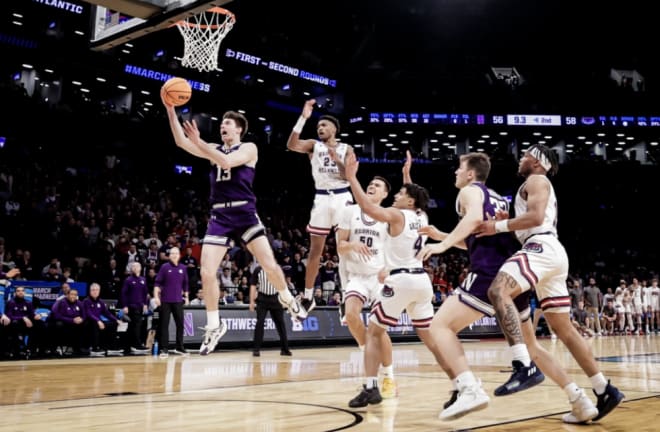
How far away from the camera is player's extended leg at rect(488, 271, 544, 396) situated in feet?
18.2

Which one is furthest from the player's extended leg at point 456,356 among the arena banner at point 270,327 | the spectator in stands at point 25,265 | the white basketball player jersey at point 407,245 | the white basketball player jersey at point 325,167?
the spectator in stands at point 25,265

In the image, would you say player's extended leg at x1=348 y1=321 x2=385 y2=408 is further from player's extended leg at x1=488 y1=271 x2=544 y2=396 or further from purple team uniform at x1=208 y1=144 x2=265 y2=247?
purple team uniform at x1=208 y1=144 x2=265 y2=247

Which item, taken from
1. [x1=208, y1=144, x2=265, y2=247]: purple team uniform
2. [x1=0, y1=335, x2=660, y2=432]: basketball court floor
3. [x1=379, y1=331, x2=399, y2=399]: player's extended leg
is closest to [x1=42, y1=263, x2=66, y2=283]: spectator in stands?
[x1=0, y1=335, x2=660, y2=432]: basketball court floor

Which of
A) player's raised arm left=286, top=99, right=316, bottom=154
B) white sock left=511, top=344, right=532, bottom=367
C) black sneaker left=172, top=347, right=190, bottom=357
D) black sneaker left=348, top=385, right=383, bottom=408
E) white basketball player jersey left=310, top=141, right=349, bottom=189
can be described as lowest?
black sneaker left=172, top=347, right=190, bottom=357

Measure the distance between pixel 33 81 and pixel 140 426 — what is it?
29.1 metres

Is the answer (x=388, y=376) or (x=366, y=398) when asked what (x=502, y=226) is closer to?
(x=366, y=398)

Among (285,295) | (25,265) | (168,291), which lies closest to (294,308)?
(285,295)

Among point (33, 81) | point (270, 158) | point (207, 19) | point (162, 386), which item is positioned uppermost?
point (33, 81)

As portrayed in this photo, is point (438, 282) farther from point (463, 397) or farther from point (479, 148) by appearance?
point (479, 148)

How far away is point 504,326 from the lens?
5.66 metres

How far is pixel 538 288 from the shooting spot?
Result: 5.91 metres

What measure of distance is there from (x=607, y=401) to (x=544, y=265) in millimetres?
1281

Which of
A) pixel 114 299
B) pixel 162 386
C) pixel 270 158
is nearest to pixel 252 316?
pixel 114 299

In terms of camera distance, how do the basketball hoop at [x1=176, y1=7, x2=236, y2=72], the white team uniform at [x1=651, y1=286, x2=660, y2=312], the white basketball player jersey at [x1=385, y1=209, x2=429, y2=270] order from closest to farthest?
the white basketball player jersey at [x1=385, y1=209, x2=429, y2=270] < the basketball hoop at [x1=176, y1=7, x2=236, y2=72] < the white team uniform at [x1=651, y1=286, x2=660, y2=312]
